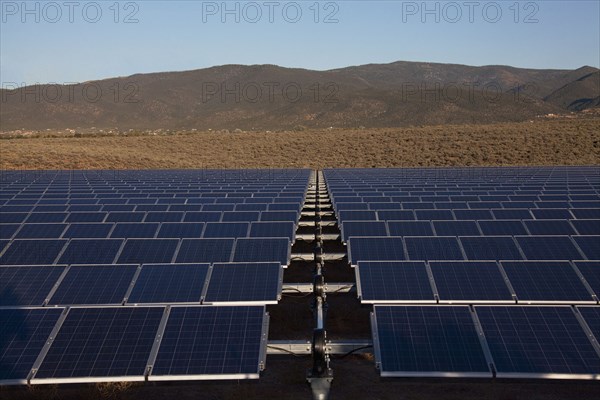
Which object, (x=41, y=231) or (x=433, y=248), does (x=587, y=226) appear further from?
(x=41, y=231)

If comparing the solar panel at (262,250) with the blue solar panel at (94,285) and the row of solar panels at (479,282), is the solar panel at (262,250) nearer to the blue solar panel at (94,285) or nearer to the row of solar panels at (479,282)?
the row of solar panels at (479,282)

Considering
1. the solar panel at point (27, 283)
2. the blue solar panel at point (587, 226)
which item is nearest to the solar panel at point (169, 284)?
the solar panel at point (27, 283)

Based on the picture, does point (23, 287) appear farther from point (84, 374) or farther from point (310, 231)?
point (310, 231)

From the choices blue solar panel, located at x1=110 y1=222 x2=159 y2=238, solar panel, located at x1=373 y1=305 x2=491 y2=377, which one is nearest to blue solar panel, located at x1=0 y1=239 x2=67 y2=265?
blue solar panel, located at x1=110 y1=222 x2=159 y2=238

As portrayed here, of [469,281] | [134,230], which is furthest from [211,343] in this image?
[134,230]

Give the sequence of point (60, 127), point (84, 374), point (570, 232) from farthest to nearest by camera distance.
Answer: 1. point (60, 127)
2. point (570, 232)
3. point (84, 374)

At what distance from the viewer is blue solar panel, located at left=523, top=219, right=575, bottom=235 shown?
1365 cm

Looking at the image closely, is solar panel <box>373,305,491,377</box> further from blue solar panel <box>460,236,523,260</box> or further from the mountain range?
the mountain range

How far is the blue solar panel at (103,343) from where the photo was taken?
6871 millimetres

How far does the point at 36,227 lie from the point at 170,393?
26.6ft

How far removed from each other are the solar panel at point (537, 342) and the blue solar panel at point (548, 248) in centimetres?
342

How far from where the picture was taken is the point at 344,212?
1566cm

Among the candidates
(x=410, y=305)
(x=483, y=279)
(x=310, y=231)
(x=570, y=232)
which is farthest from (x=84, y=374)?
(x=570, y=232)

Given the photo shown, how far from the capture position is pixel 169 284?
926cm
